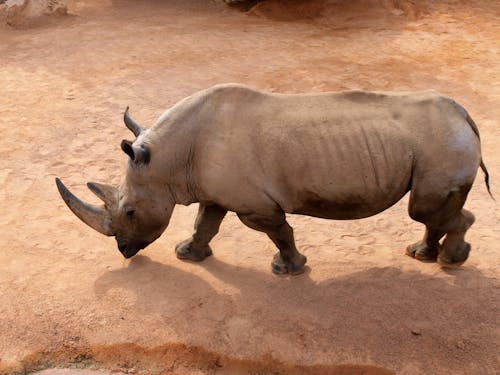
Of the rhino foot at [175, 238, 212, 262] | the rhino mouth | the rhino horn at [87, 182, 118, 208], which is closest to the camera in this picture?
the rhino horn at [87, 182, 118, 208]

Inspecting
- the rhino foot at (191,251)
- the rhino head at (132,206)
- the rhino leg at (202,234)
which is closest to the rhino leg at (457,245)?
the rhino leg at (202,234)

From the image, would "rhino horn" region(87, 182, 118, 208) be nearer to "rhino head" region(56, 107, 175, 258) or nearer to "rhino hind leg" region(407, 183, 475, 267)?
"rhino head" region(56, 107, 175, 258)

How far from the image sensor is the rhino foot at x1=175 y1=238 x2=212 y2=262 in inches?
242

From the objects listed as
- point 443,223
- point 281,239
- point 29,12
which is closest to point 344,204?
point 281,239

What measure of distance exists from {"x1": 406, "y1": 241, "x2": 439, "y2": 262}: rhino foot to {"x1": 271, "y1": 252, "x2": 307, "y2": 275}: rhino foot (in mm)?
1069

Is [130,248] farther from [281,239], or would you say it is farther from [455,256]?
[455,256]

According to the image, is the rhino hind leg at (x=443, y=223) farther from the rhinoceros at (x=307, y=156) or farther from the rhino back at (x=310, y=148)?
the rhino back at (x=310, y=148)

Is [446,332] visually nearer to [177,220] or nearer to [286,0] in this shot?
[177,220]

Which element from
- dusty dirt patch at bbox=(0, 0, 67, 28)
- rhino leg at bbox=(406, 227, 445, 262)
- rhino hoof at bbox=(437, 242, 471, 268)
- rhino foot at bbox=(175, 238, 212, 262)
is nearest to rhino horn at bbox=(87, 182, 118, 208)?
rhino foot at bbox=(175, 238, 212, 262)

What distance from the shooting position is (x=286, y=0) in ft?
50.1

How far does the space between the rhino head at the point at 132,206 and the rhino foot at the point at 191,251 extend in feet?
1.77

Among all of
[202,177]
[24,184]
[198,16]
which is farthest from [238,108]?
[198,16]

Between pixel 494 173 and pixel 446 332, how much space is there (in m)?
3.28

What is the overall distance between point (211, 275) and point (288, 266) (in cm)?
71
